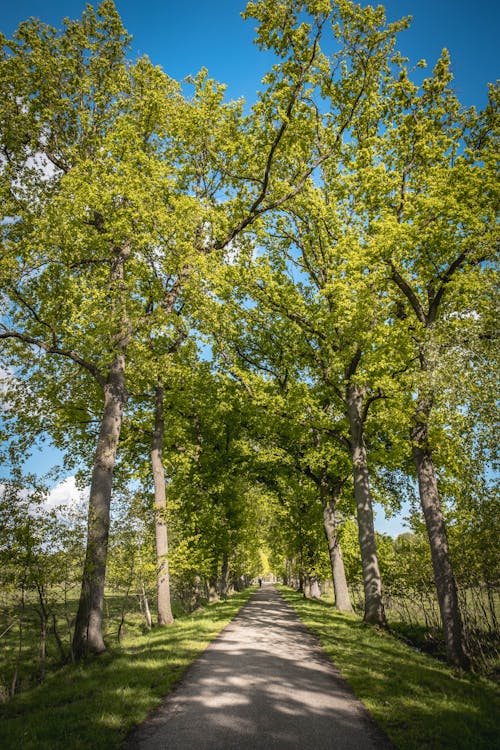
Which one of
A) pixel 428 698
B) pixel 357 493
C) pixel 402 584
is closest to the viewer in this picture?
pixel 428 698

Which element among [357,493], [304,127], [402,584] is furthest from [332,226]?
[402,584]

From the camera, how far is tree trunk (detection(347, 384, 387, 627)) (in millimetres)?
13500

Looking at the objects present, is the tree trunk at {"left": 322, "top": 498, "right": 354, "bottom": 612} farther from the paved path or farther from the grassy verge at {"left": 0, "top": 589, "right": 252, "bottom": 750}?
the grassy verge at {"left": 0, "top": 589, "right": 252, "bottom": 750}

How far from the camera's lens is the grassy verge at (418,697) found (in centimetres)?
493

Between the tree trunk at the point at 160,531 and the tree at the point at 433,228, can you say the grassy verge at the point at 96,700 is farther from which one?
the tree at the point at 433,228

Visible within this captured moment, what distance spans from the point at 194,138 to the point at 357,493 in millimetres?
13405

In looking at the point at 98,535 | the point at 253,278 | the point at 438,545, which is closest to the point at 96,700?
the point at 98,535

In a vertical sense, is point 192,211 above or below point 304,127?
below

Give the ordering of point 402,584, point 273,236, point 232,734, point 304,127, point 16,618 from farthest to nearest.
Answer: point 402,584 → point 273,236 → point 304,127 → point 16,618 → point 232,734

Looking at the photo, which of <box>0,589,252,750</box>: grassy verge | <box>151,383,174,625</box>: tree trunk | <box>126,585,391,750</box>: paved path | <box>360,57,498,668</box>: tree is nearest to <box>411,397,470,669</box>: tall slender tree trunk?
<box>360,57,498,668</box>: tree

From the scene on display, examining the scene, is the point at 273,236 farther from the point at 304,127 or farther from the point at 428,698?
the point at 428,698

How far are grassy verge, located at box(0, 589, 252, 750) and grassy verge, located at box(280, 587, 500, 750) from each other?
11.5 feet

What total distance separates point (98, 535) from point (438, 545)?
354 inches

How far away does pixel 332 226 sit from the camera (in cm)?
1506
